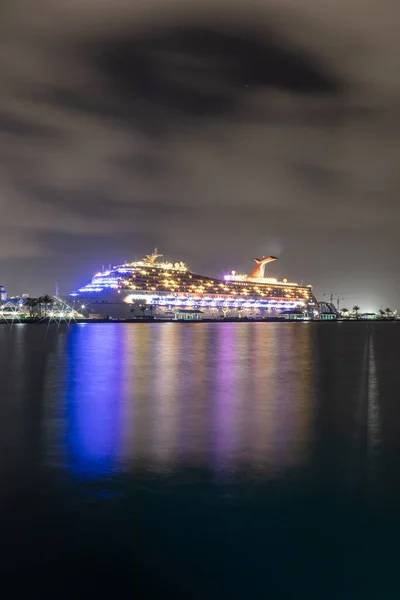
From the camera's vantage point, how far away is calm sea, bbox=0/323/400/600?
20.1 feet

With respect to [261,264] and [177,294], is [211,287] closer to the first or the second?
[177,294]

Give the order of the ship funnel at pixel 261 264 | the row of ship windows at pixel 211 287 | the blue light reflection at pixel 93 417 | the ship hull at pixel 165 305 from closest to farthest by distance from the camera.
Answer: the blue light reflection at pixel 93 417 < the ship hull at pixel 165 305 < the row of ship windows at pixel 211 287 < the ship funnel at pixel 261 264

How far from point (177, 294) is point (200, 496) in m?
119

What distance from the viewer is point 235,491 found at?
8.90 meters

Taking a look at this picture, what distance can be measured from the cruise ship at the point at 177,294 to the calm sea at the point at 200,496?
99181mm

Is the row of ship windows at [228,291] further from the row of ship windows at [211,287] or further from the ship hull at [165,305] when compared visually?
the ship hull at [165,305]

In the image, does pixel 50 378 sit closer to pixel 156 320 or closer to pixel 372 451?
pixel 372 451

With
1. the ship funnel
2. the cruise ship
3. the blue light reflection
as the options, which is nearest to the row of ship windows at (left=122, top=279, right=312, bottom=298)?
the cruise ship

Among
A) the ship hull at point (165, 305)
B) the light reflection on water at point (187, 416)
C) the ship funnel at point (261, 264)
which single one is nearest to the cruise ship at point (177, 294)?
the ship hull at point (165, 305)

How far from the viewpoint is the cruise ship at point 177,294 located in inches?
4648

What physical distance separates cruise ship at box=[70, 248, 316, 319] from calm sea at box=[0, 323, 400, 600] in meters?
99.2

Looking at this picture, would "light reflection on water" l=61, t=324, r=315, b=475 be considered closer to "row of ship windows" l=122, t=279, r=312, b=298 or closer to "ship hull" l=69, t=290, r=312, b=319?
"ship hull" l=69, t=290, r=312, b=319

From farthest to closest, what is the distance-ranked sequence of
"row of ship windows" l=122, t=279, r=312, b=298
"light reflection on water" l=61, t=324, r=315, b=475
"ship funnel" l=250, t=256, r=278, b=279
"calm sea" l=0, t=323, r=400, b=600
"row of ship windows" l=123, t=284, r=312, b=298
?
"ship funnel" l=250, t=256, r=278, b=279 → "row of ship windows" l=123, t=284, r=312, b=298 → "row of ship windows" l=122, t=279, r=312, b=298 → "light reflection on water" l=61, t=324, r=315, b=475 → "calm sea" l=0, t=323, r=400, b=600

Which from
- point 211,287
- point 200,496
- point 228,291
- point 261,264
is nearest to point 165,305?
point 211,287
